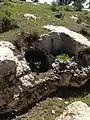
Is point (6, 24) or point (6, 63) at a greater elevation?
point (6, 24)

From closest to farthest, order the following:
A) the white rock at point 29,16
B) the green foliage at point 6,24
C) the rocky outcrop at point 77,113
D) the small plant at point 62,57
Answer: the rocky outcrop at point 77,113
the small plant at point 62,57
the green foliage at point 6,24
the white rock at point 29,16

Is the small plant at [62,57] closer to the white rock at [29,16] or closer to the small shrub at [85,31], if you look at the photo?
the small shrub at [85,31]

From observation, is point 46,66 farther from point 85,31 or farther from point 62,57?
point 85,31

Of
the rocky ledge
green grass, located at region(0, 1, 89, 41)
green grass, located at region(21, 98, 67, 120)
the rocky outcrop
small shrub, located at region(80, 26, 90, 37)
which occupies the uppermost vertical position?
green grass, located at region(0, 1, 89, 41)

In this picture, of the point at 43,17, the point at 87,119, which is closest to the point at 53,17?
the point at 43,17

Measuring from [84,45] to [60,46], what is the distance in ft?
7.40

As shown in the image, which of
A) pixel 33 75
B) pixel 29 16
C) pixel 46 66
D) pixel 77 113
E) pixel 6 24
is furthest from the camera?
pixel 29 16

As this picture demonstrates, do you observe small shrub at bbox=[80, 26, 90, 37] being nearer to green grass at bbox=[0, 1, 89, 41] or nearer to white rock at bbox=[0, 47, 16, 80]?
green grass at bbox=[0, 1, 89, 41]

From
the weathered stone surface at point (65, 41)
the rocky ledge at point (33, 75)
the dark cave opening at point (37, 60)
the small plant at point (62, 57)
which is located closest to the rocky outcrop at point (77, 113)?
the rocky ledge at point (33, 75)

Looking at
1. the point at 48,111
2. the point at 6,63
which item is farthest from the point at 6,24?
the point at 48,111

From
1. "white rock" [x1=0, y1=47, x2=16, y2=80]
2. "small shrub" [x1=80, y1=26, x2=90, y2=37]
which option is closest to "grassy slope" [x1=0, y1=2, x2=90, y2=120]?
"small shrub" [x1=80, y1=26, x2=90, y2=37]

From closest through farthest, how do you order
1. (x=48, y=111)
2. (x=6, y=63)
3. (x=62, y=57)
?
1. (x=48, y=111)
2. (x=6, y=63)
3. (x=62, y=57)

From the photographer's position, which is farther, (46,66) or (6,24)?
(6,24)

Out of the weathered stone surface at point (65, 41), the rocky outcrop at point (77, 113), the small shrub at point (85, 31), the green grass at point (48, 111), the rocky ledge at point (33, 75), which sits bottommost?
the green grass at point (48, 111)
